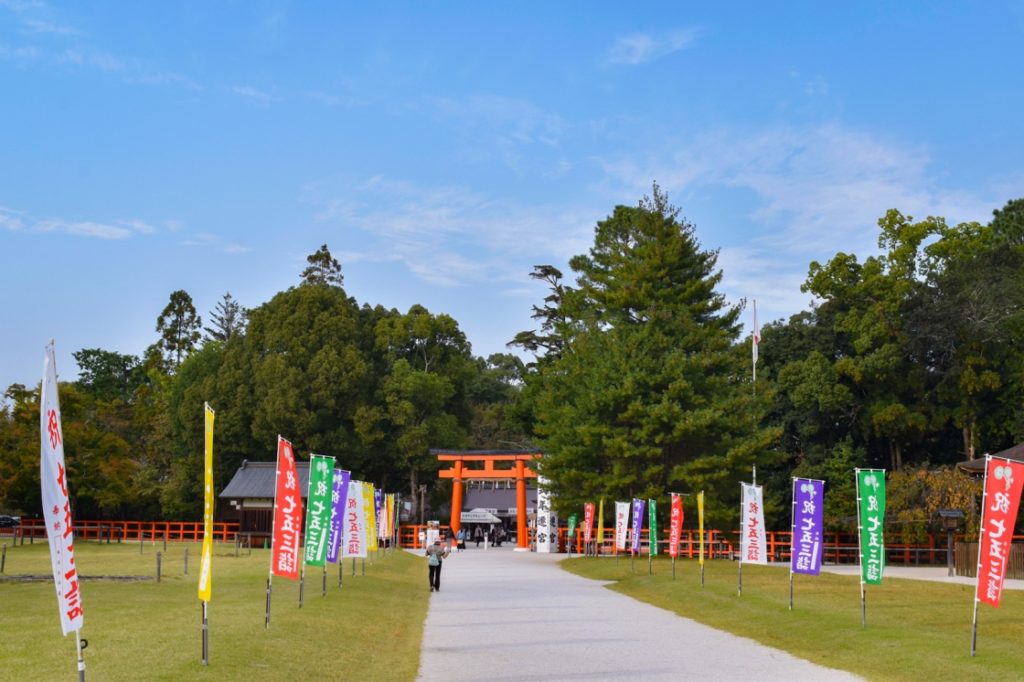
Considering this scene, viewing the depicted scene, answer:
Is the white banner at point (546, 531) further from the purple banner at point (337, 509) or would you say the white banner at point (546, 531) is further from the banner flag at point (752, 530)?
the purple banner at point (337, 509)

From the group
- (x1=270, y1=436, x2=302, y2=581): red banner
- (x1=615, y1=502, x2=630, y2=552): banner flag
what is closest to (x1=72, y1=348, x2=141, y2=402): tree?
(x1=615, y1=502, x2=630, y2=552): banner flag

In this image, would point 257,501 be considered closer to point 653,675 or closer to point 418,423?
point 418,423

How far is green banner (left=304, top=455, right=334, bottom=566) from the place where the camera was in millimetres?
18625

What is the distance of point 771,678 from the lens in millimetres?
11906

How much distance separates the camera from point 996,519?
12891mm

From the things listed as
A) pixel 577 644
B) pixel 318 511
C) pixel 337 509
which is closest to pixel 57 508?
pixel 577 644

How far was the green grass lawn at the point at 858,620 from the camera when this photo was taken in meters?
12.8

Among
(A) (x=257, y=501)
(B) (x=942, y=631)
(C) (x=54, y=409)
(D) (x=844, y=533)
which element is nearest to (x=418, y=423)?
(A) (x=257, y=501)

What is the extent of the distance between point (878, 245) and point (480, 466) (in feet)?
70.4

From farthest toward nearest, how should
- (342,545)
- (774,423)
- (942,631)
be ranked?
(774,423)
(342,545)
(942,631)

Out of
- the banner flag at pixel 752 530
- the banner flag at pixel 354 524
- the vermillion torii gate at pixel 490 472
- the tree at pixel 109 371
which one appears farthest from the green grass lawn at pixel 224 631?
the tree at pixel 109 371

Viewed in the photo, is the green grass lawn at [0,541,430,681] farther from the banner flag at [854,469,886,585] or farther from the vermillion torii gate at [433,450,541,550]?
the vermillion torii gate at [433,450,541,550]

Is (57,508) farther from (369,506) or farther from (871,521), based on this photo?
(369,506)

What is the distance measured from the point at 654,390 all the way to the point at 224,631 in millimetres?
29641
